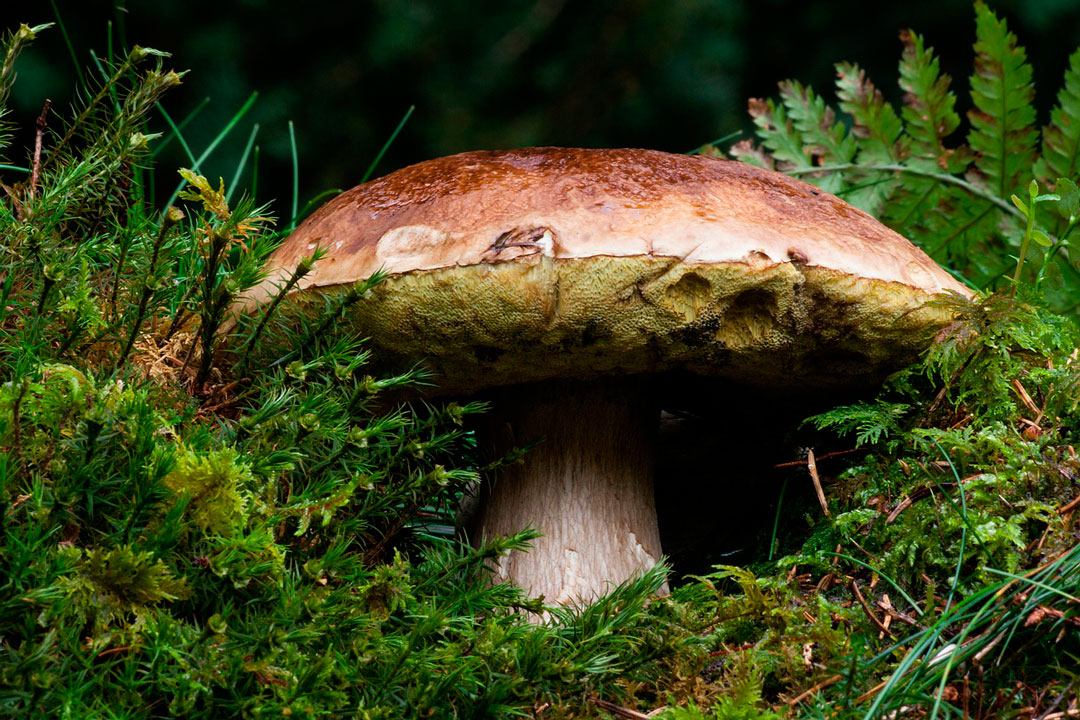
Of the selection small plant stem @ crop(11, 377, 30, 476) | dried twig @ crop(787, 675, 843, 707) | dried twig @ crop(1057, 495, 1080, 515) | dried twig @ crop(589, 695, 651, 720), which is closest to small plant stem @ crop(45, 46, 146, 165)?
small plant stem @ crop(11, 377, 30, 476)

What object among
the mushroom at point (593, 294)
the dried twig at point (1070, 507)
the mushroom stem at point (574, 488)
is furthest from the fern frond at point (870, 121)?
the dried twig at point (1070, 507)

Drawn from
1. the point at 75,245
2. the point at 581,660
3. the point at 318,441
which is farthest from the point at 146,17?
the point at 581,660

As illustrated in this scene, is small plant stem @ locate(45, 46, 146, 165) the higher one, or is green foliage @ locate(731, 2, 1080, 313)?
green foliage @ locate(731, 2, 1080, 313)

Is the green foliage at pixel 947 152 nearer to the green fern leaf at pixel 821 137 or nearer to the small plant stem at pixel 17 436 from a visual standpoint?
the green fern leaf at pixel 821 137

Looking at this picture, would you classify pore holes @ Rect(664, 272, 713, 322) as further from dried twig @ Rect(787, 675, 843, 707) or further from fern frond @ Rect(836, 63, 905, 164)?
fern frond @ Rect(836, 63, 905, 164)

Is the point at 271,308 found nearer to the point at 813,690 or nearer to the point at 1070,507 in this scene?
the point at 813,690

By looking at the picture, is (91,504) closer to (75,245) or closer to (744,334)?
(75,245)
